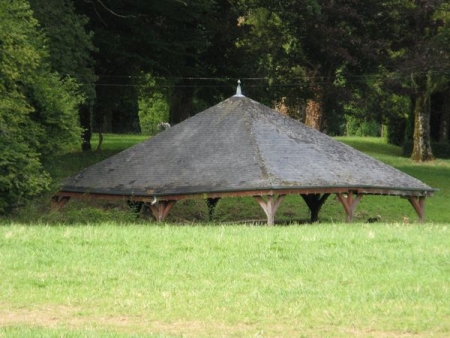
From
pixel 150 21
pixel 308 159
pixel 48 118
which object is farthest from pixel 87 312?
pixel 150 21

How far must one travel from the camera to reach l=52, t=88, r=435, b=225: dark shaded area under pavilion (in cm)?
3225

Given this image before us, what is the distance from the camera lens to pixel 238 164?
33406 mm

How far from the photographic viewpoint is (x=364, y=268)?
1681cm

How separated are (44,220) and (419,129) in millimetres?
33307

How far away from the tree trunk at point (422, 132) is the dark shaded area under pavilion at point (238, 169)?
20.7 m

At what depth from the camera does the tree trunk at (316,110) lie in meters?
49.4

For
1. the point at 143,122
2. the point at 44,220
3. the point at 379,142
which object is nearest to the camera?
the point at 44,220

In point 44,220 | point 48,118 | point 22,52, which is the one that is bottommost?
point 44,220

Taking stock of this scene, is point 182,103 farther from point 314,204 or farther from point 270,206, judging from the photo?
point 270,206

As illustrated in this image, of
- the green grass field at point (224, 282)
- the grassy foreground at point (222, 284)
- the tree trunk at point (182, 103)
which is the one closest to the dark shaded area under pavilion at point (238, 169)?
the green grass field at point (224, 282)

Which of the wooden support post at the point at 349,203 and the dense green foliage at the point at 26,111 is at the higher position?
the dense green foliage at the point at 26,111

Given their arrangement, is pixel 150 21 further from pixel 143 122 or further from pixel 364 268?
pixel 143 122

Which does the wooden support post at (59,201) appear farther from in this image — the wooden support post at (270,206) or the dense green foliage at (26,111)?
the wooden support post at (270,206)

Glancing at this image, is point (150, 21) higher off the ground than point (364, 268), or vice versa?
point (150, 21)
